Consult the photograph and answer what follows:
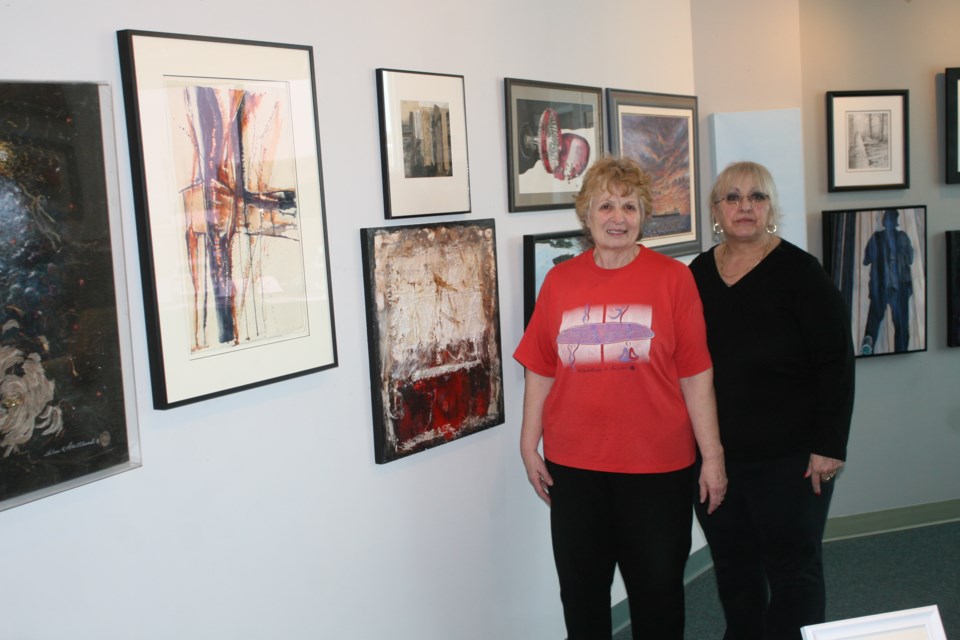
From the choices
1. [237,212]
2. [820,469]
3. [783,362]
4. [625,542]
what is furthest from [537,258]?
[237,212]

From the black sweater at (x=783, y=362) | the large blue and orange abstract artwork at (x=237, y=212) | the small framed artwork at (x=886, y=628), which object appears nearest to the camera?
the small framed artwork at (x=886, y=628)

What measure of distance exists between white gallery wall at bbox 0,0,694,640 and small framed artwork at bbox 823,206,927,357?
1.42 m

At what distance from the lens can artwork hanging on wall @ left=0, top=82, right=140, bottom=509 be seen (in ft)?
4.69

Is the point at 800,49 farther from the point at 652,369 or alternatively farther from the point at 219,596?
the point at 219,596

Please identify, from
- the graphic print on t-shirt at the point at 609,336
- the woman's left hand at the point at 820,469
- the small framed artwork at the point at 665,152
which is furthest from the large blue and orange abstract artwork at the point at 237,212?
the small framed artwork at the point at 665,152

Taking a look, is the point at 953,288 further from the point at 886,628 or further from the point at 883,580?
the point at 886,628

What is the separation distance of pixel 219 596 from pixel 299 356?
1.75 ft

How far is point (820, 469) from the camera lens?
7.77 feet

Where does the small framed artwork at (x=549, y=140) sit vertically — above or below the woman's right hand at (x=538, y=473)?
above

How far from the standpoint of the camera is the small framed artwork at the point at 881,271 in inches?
154

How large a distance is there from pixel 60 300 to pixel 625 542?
152cm

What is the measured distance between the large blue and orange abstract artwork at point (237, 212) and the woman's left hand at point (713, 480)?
1133 millimetres

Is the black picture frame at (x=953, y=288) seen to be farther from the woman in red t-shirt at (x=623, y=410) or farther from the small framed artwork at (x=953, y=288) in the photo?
the woman in red t-shirt at (x=623, y=410)

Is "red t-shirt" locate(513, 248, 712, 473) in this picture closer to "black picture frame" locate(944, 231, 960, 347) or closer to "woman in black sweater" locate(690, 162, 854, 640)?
"woman in black sweater" locate(690, 162, 854, 640)
